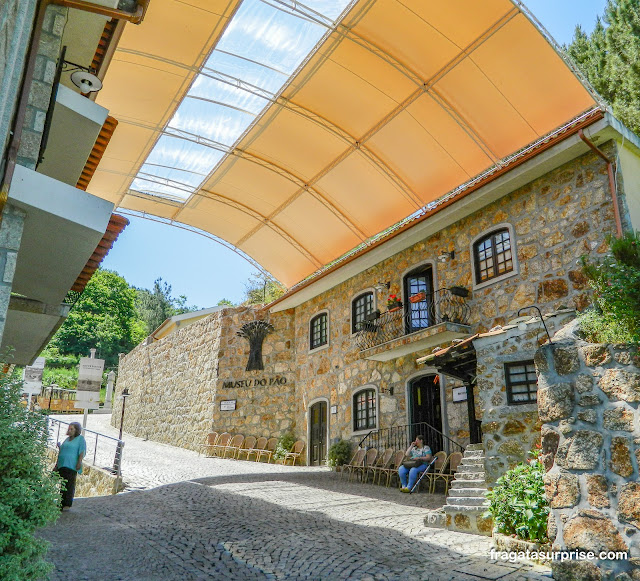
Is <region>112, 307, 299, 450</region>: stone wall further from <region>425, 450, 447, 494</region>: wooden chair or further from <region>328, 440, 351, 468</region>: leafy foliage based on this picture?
<region>425, 450, 447, 494</region>: wooden chair

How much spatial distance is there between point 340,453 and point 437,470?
397cm

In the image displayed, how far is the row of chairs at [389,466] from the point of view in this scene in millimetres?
9938

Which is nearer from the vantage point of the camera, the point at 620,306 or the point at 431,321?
the point at 620,306

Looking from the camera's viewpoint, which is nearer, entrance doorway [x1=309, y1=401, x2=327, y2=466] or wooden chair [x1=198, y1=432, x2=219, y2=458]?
entrance doorway [x1=309, y1=401, x2=327, y2=466]

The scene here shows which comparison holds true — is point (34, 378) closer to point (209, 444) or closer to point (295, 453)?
point (209, 444)

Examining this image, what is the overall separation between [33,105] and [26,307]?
10.3 feet

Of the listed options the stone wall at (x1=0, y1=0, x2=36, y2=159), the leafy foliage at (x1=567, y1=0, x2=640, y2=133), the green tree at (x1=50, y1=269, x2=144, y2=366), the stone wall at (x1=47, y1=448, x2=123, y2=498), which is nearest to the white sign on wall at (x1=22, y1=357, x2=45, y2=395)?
the stone wall at (x1=47, y1=448, x2=123, y2=498)

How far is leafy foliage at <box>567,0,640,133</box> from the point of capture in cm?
1483

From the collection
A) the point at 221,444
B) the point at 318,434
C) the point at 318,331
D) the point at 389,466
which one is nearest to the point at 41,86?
the point at 389,466

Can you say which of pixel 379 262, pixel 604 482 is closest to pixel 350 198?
pixel 379 262

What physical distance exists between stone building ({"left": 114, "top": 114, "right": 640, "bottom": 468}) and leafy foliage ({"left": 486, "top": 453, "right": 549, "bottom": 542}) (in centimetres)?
39

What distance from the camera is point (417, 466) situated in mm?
10008

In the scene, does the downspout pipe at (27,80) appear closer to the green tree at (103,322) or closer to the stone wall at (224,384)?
the stone wall at (224,384)

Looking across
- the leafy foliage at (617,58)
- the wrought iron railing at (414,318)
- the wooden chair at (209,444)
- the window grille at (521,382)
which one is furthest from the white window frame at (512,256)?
the wooden chair at (209,444)
